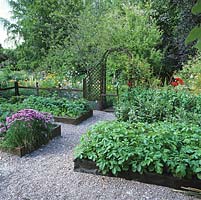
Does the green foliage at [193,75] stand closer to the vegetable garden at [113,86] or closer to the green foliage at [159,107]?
Result: the vegetable garden at [113,86]

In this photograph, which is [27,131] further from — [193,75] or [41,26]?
[41,26]

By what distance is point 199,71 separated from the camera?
6.98 meters

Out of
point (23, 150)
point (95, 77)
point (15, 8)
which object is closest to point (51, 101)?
point (95, 77)

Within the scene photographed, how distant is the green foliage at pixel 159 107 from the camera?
4.24 meters

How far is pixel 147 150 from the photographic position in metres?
2.85

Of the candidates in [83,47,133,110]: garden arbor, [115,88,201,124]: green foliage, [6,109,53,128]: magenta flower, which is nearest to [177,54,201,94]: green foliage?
[115,88,201,124]: green foliage

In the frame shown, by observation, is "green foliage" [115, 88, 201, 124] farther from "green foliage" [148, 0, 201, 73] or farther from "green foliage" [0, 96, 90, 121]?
"green foliage" [148, 0, 201, 73]

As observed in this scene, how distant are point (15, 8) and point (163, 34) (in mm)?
8182

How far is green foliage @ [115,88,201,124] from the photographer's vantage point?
424 cm

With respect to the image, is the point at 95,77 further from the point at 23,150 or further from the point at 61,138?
the point at 23,150

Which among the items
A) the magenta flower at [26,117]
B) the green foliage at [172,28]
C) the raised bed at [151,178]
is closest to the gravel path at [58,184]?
the raised bed at [151,178]

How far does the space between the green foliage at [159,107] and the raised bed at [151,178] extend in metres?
1.41

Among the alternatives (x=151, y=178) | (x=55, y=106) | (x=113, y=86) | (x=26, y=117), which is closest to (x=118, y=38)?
(x=113, y=86)

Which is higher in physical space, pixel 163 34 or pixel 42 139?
pixel 163 34
